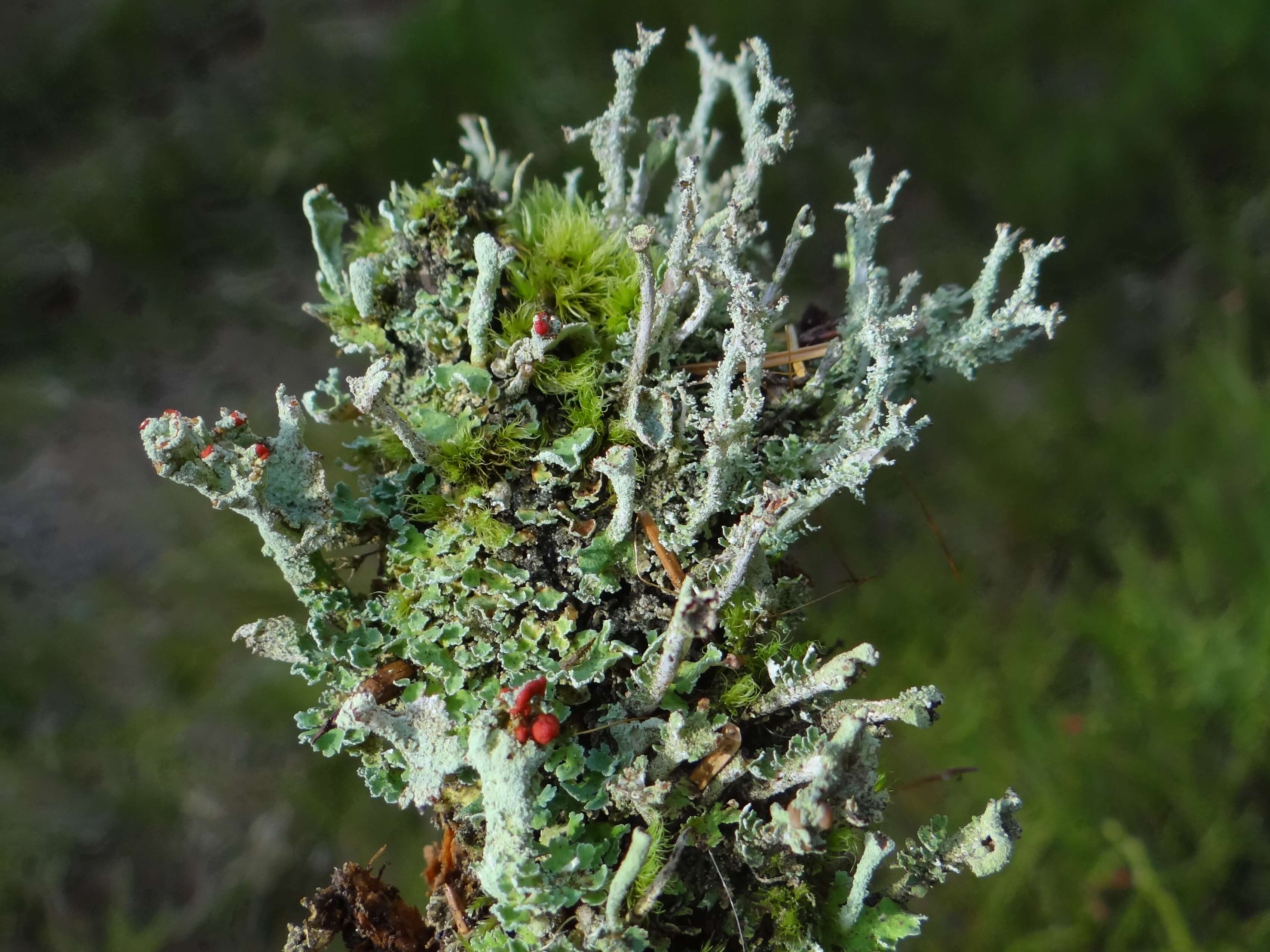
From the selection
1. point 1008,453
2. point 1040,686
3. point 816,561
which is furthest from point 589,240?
point 1008,453

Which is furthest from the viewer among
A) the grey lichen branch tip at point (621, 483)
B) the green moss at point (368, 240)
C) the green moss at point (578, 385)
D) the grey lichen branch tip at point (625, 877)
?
the green moss at point (368, 240)

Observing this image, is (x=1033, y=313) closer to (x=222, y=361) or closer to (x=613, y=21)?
(x=613, y=21)

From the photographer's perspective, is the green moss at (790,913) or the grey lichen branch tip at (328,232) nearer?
the green moss at (790,913)

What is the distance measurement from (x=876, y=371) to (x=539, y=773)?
569 millimetres

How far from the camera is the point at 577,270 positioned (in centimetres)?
95

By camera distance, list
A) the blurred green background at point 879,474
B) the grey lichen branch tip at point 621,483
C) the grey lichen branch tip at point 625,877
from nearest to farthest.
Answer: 1. the grey lichen branch tip at point 625,877
2. the grey lichen branch tip at point 621,483
3. the blurred green background at point 879,474

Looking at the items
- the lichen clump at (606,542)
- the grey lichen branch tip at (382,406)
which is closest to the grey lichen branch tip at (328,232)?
the lichen clump at (606,542)

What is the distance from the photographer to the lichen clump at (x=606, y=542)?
76cm

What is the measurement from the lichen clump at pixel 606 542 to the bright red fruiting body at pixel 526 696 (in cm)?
1

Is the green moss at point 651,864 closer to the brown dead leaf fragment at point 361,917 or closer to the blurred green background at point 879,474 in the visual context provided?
the brown dead leaf fragment at point 361,917

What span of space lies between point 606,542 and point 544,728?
0.23 metres

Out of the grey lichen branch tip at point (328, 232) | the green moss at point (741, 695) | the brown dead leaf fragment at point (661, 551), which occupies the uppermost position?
the grey lichen branch tip at point (328, 232)

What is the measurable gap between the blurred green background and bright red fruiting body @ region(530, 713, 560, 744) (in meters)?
1.09

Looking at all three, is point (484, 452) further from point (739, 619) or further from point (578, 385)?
point (739, 619)
